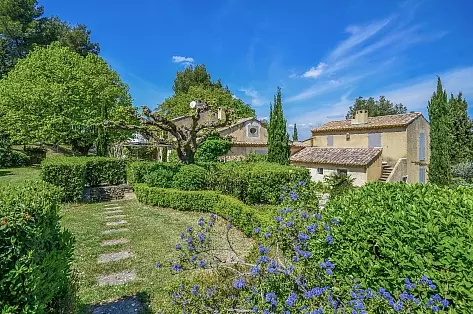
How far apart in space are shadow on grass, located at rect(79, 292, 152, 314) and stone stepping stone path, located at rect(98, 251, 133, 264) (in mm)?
1789

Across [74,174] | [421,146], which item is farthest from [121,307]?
[421,146]

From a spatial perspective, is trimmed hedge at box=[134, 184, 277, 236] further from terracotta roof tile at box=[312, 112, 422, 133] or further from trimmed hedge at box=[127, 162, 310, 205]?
terracotta roof tile at box=[312, 112, 422, 133]

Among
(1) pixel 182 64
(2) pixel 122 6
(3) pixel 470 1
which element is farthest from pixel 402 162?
(1) pixel 182 64

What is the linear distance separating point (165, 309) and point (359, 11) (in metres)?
12.9

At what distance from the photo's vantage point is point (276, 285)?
2.95m

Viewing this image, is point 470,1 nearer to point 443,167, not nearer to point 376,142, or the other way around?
point 443,167

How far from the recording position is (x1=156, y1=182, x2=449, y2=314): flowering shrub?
2.43m

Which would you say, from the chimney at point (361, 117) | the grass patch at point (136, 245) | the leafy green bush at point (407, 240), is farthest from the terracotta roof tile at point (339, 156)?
the leafy green bush at point (407, 240)

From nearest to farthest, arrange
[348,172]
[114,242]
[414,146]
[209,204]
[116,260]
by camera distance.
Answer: [116,260], [114,242], [209,204], [348,172], [414,146]

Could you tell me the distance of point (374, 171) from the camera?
21203 mm

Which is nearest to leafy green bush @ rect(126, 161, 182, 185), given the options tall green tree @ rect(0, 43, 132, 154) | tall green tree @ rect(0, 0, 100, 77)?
tall green tree @ rect(0, 43, 132, 154)

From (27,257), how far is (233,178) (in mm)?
8137

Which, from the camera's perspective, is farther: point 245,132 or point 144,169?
point 245,132

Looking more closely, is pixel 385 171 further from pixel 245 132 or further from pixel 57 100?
pixel 57 100
